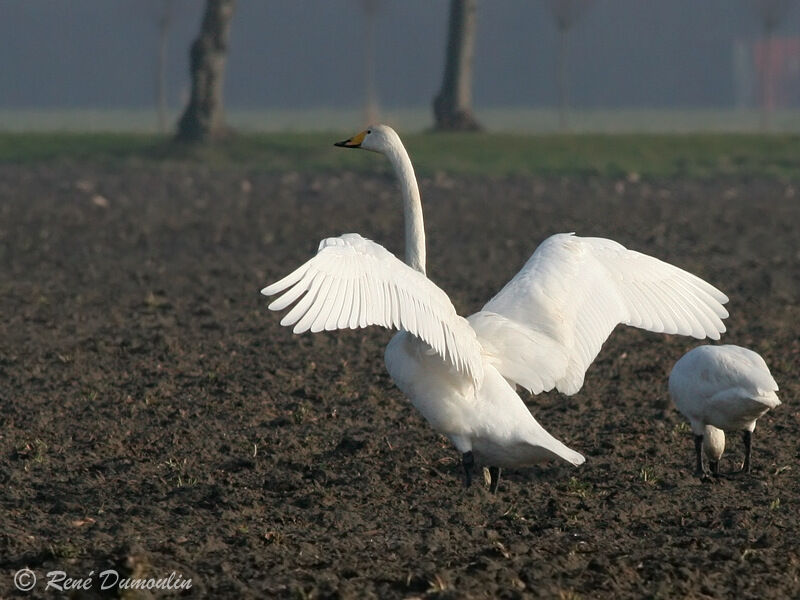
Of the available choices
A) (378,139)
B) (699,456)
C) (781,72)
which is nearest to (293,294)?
(378,139)

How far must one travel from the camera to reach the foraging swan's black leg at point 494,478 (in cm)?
685

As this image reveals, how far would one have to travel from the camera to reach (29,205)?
17875 millimetres

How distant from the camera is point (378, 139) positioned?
7.28 metres

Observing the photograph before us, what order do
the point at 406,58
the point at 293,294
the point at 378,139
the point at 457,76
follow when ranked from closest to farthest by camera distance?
1. the point at 293,294
2. the point at 378,139
3. the point at 457,76
4. the point at 406,58

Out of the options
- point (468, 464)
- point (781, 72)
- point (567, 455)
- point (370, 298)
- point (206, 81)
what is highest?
point (370, 298)

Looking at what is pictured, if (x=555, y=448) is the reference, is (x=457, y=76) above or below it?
below

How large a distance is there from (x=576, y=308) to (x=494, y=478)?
0.99 metres

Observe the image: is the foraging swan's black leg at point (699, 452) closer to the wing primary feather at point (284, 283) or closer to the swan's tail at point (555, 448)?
the swan's tail at point (555, 448)

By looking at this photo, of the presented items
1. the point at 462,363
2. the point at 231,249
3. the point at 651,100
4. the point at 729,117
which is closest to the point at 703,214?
the point at 231,249

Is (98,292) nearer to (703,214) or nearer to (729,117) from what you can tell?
(703,214)

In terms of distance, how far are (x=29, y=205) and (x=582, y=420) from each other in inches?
439
